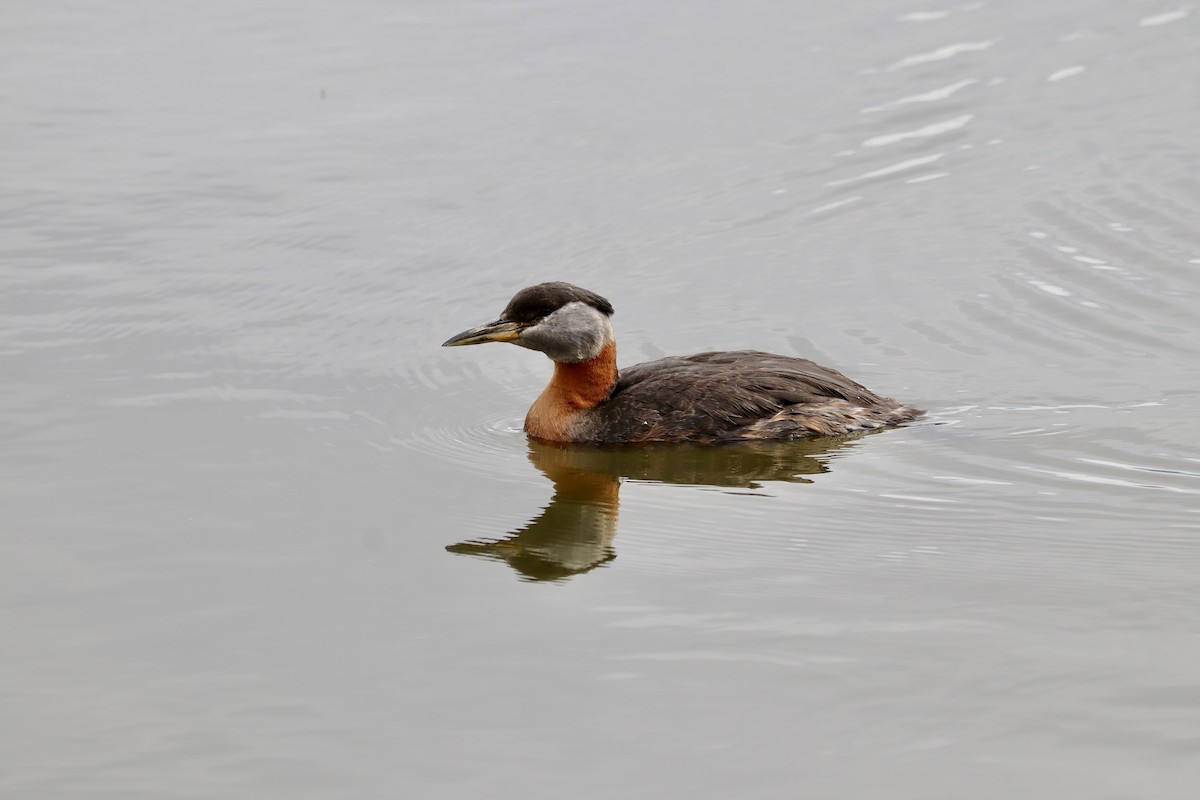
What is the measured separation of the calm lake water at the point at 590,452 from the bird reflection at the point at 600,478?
1.9 inches

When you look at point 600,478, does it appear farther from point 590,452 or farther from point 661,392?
point 661,392

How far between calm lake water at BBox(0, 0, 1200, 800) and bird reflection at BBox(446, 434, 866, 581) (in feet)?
0.16

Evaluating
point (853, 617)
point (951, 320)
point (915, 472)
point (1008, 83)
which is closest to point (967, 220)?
point (951, 320)

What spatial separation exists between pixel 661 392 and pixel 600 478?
0.91 m

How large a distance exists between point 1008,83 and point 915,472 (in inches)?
372

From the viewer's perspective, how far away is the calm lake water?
6.37 metres

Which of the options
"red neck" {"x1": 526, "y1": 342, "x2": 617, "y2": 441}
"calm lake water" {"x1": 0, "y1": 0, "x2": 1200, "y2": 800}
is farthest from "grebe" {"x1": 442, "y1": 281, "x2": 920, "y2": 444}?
"calm lake water" {"x1": 0, "y1": 0, "x2": 1200, "y2": 800}

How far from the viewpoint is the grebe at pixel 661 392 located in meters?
10.4

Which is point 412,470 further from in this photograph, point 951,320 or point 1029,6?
point 1029,6

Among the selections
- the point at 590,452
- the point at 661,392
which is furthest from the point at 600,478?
the point at 661,392

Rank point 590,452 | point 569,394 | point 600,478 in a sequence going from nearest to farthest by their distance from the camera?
point 600,478
point 590,452
point 569,394

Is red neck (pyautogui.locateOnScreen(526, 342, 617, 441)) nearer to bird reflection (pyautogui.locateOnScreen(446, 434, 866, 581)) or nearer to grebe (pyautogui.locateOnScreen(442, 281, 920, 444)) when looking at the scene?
grebe (pyautogui.locateOnScreen(442, 281, 920, 444))

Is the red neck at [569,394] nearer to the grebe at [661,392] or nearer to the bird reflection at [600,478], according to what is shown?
the grebe at [661,392]

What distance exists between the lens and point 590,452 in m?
10.5
